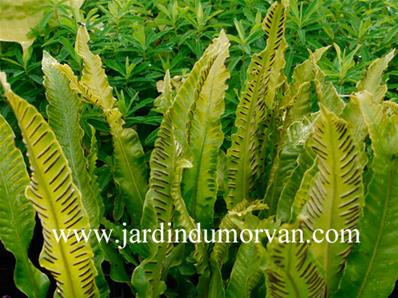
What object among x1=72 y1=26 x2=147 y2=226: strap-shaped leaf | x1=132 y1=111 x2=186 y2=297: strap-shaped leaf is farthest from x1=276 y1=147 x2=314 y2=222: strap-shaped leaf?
x1=72 y1=26 x2=147 y2=226: strap-shaped leaf

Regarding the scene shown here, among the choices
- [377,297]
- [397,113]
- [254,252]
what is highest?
[397,113]

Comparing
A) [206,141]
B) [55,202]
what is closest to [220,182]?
[206,141]

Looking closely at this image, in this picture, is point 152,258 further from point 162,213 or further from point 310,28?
point 310,28

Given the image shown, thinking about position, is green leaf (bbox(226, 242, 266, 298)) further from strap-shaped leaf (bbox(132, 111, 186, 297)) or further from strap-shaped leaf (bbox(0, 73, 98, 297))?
strap-shaped leaf (bbox(0, 73, 98, 297))

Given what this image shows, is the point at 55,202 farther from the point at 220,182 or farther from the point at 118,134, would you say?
the point at 220,182

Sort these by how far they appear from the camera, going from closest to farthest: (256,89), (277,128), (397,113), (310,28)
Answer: (397,113), (256,89), (277,128), (310,28)

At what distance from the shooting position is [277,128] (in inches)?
77.0

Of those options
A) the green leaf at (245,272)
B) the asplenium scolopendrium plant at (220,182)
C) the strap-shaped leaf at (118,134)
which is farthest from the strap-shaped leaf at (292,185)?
the strap-shaped leaf at (118,134)

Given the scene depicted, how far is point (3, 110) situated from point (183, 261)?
664 mm

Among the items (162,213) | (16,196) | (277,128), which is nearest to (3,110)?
(16,196)

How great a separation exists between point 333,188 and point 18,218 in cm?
72

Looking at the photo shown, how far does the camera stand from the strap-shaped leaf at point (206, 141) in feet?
5.58

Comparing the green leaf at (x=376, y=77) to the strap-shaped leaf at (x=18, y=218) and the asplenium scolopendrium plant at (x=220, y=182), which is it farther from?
the strap-shaped leaf at (x=18, y=218)

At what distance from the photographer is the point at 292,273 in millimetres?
1479
